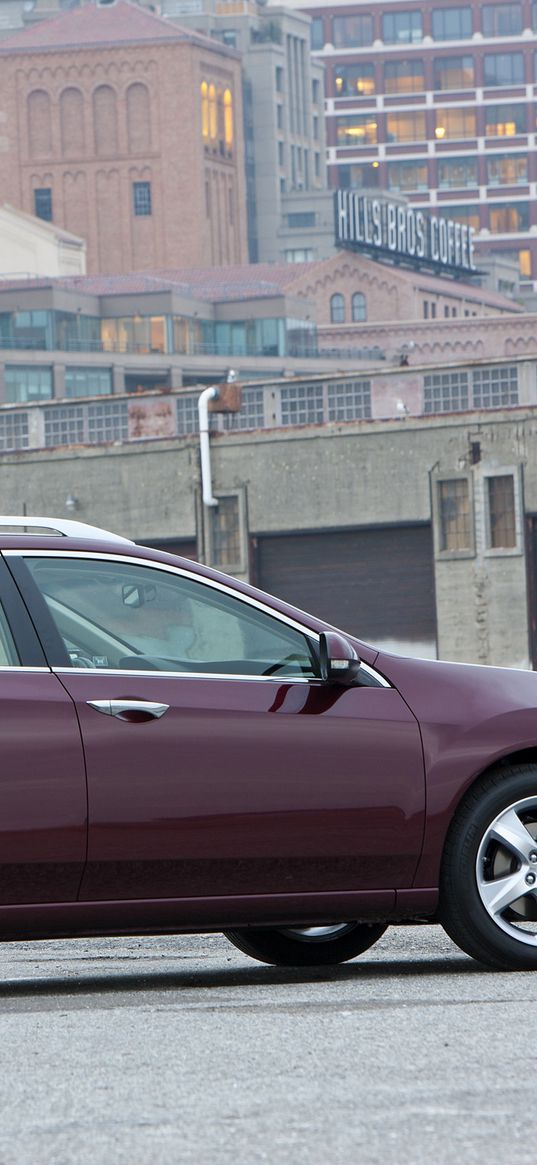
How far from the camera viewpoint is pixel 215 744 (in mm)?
6652

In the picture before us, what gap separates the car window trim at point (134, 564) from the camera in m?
6.69

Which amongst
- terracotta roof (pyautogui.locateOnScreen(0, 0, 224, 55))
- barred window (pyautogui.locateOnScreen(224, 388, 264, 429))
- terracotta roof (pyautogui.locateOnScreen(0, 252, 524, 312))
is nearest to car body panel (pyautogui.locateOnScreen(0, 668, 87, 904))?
barred window (pyautogui.locateOnScreen(224, 388, 264, 429))

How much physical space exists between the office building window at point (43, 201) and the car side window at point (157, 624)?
13289 centimetres

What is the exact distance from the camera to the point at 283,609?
22.9ft

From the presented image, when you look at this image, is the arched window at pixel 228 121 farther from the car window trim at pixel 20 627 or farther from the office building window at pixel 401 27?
the car window trim at pixel 20 627

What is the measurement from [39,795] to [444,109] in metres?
170

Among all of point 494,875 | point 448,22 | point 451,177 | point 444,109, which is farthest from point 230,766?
point 448,22

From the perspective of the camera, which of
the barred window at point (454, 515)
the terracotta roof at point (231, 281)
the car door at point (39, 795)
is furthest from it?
the terracotta roof at point (231, 281)

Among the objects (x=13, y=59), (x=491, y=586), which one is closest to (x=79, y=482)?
(x=491, y=586)

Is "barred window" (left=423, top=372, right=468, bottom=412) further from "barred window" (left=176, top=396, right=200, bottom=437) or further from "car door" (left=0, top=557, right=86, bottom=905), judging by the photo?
"car door" (left=0, top=557, right=86, bottom=905)

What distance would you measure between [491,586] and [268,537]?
5617mm

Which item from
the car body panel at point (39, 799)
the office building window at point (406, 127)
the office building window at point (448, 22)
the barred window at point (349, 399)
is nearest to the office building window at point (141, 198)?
the office building window at point (406, 127)

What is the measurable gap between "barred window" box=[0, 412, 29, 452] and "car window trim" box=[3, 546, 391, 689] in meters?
46.2

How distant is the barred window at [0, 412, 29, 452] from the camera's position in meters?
52.8
